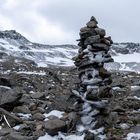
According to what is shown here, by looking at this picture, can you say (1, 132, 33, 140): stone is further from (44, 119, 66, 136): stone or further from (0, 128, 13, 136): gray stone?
(44, 119, 66, 136): stone

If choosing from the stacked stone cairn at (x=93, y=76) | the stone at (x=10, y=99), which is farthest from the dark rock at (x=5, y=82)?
the stacked stone cairn at (x=93, y=76)

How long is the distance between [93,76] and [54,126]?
290 centimetres

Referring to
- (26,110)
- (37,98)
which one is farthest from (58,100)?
(37,98)

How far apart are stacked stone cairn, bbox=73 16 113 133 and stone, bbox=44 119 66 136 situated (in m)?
0.94

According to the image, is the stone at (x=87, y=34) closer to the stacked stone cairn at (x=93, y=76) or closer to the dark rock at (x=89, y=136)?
the stacked stone cairn at (x=93, y=76)

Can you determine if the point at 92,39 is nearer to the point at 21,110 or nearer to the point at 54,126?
the point at 54,126

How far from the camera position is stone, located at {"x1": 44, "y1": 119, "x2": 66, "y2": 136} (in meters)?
21.4

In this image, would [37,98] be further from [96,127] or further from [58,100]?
[96,127]

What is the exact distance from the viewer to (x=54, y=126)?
21.6m

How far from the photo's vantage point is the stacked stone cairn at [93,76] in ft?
70.2

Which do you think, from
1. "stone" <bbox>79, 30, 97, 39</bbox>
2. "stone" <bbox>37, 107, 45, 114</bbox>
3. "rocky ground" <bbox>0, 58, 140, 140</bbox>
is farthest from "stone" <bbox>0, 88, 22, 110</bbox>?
"stone" <bbox>79, 30, 97, 39</bbox>

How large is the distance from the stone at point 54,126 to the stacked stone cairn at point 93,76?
94cm

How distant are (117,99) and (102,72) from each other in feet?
18.9

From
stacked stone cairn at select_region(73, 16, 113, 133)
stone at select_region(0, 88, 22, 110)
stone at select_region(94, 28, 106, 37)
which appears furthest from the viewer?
stone at select_region(0, 88, 22, 110)
